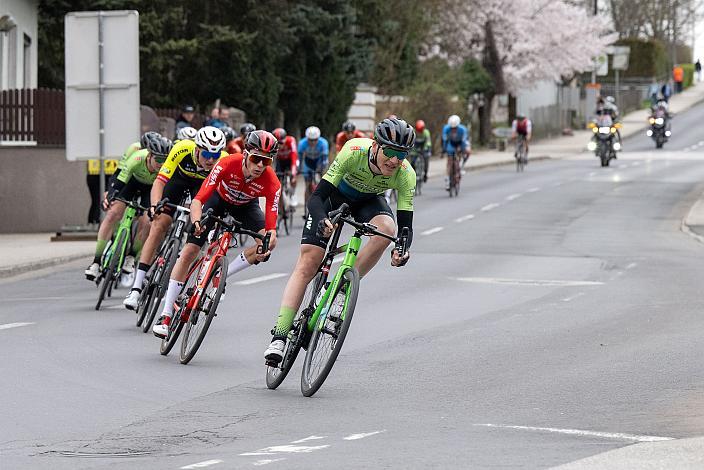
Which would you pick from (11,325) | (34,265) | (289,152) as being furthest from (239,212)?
(289,152)

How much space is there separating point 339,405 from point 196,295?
2.10m

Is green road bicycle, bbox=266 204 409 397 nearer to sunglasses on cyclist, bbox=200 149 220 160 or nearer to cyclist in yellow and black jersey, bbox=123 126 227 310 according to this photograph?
sunglasses on cyclist, bbox=200 149 220 160

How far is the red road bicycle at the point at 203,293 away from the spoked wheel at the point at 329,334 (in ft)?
4.37

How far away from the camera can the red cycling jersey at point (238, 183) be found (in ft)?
40.2

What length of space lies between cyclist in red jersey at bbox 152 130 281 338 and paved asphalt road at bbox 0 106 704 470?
64 centimetres

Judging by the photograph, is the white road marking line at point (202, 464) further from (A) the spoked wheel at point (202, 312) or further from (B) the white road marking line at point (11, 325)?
(B) the white road marking line at point (11, 325)

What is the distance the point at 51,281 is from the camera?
777 inches

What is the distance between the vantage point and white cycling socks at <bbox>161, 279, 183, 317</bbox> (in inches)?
486

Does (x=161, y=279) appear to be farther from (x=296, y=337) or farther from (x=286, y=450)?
(x=286, y=450)

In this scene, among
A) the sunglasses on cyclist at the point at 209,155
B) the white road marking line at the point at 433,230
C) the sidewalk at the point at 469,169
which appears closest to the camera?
the sunglasses on cyclist at the point at 209,155

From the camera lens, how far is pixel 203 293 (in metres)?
11.8

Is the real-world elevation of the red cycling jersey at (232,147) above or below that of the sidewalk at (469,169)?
above

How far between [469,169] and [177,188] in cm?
3881

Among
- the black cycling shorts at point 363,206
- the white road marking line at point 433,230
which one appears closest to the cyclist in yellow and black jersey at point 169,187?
the black cycling shorts at point 363,206
